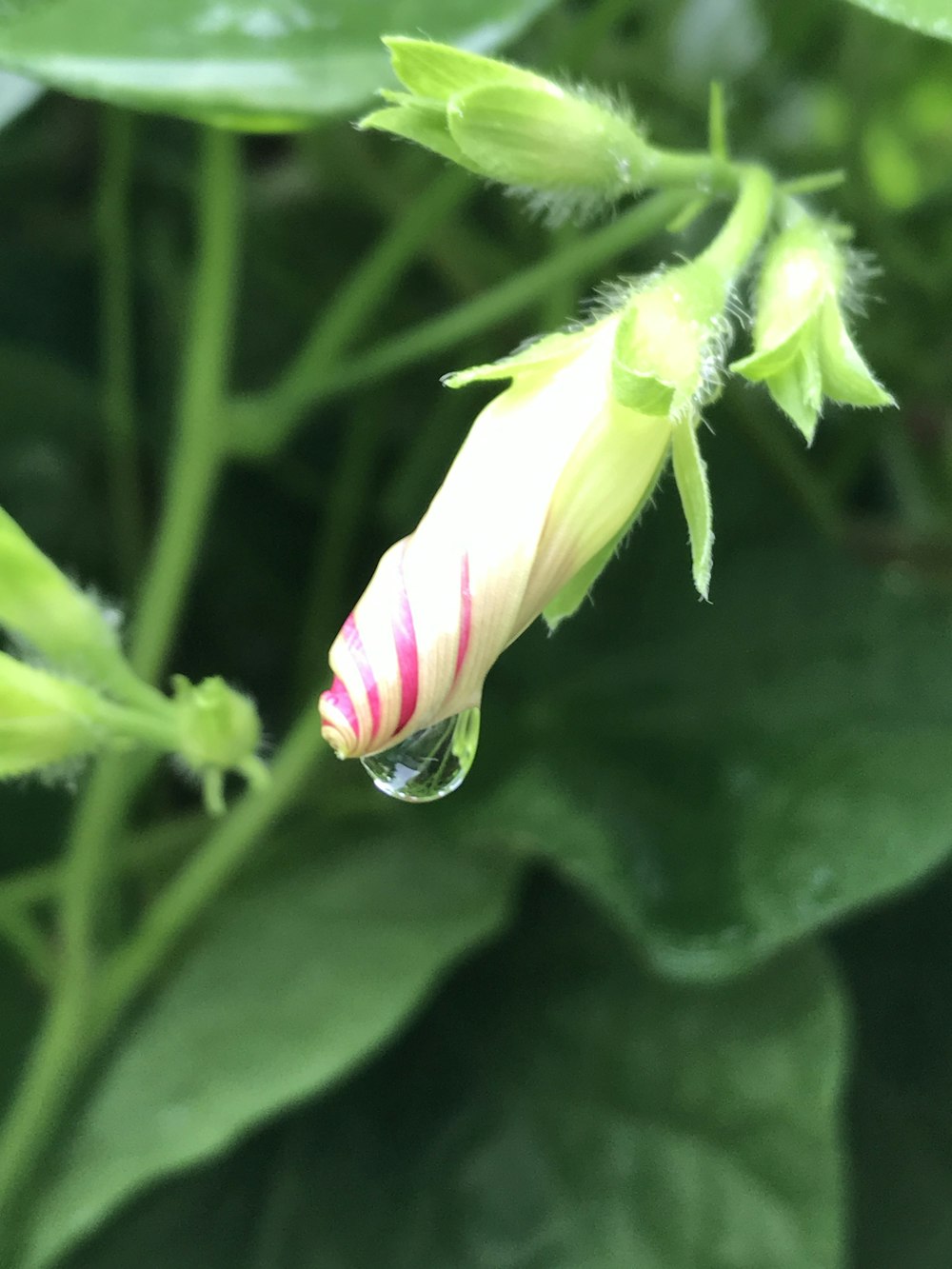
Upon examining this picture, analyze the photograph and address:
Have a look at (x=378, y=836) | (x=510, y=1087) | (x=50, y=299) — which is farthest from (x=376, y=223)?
(x=510, y=1087)

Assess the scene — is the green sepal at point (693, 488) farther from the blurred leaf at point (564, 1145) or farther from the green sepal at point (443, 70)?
the blurred leaf at point (564, 1145)

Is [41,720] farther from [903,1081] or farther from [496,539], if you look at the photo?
[903,1081]

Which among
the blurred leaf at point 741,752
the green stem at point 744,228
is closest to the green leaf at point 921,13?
the green stem at point 744,228

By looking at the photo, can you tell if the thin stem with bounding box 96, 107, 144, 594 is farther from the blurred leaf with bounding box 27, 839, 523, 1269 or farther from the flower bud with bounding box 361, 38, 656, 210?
the flower bud with bounding box 361, 38, 656, 210

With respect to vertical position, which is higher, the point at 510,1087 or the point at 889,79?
the point at 889,79

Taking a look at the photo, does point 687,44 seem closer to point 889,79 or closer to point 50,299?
point 889,79

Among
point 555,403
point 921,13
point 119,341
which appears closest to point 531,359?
point 555,403
